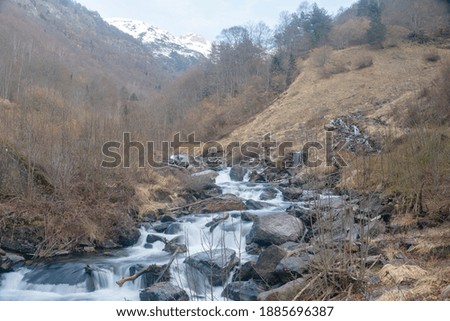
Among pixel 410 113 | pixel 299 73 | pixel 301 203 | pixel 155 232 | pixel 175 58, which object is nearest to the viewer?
pixel 155 232

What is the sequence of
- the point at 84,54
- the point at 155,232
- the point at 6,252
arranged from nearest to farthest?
the point at 6,252, the point at 155,232, the point at 84,54

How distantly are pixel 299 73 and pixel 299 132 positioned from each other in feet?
49.5

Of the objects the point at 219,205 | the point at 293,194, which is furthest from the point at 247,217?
the point at 293,194

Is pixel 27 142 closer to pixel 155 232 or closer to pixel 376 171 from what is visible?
pixel 155 232

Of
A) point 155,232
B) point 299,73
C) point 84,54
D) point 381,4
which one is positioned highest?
point 84,54

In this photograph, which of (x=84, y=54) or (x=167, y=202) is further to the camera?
(x=84, y=54)

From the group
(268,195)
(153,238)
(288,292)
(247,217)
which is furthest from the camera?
(268,195)

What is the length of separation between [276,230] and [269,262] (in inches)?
93.2

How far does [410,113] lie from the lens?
720 inches

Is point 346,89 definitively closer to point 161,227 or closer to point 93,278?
point 161,227

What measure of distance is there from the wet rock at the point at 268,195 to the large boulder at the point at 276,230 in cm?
547

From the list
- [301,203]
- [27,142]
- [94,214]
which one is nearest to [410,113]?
[301,203]

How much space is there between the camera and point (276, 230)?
10.3 meters

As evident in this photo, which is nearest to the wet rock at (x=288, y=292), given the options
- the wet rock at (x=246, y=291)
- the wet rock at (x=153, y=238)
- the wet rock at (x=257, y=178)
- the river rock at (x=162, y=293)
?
the wet rock at (x=246, y=291)
